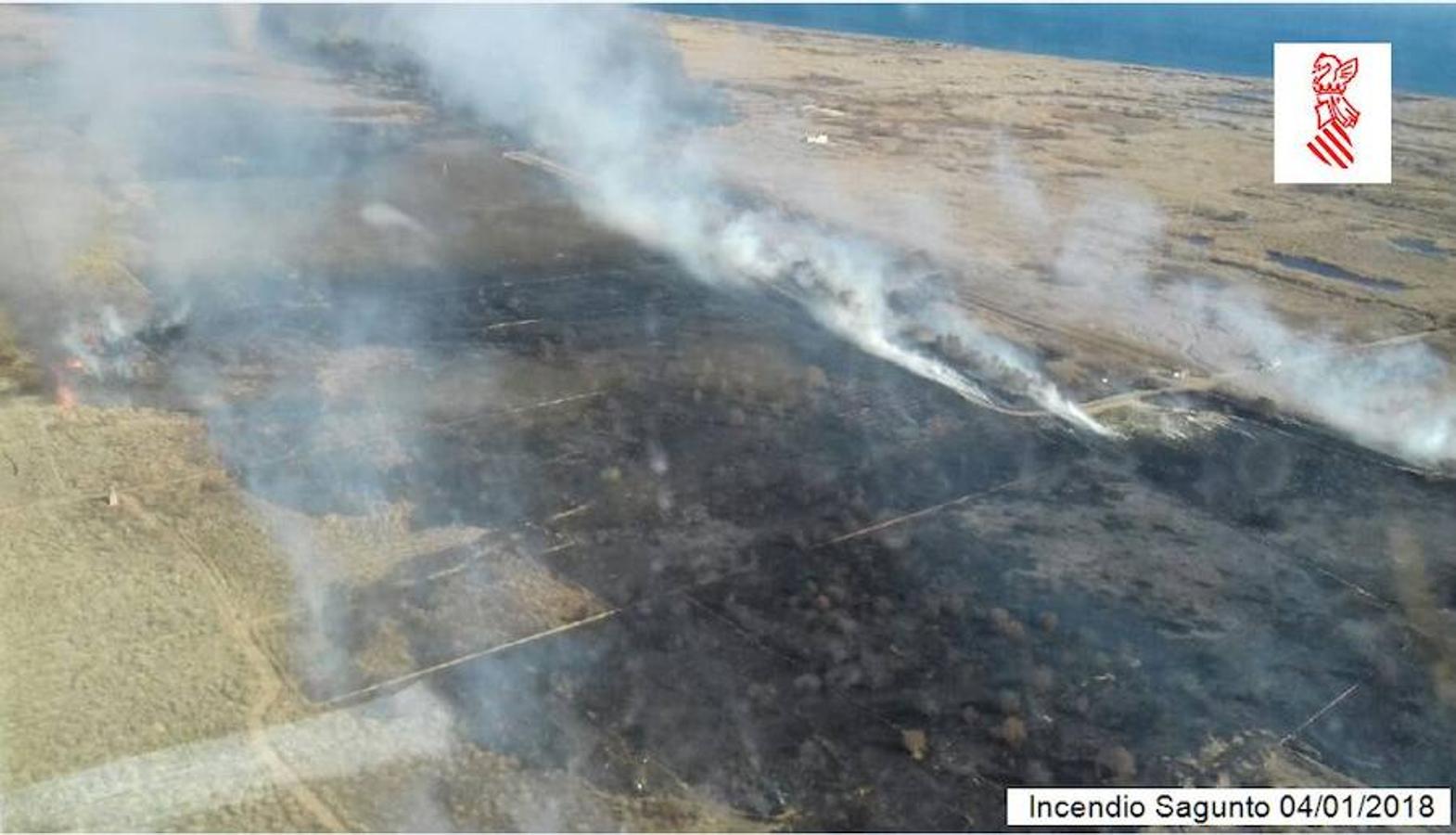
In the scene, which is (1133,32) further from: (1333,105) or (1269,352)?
(1269,352)

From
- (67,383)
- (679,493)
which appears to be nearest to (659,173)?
(67,383)

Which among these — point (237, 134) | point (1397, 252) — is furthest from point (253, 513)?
point (1397, 252)

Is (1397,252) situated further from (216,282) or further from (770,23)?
(770,23)

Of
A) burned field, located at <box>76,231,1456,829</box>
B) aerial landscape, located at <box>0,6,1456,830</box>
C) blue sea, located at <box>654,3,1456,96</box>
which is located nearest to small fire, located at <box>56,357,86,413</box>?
aerial landscape, located at <box>0,6,1456,830</box>

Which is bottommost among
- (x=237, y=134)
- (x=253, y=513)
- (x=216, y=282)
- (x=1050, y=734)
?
(x=1050, y=734)

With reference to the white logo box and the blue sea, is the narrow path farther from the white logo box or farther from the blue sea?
the blue sea
